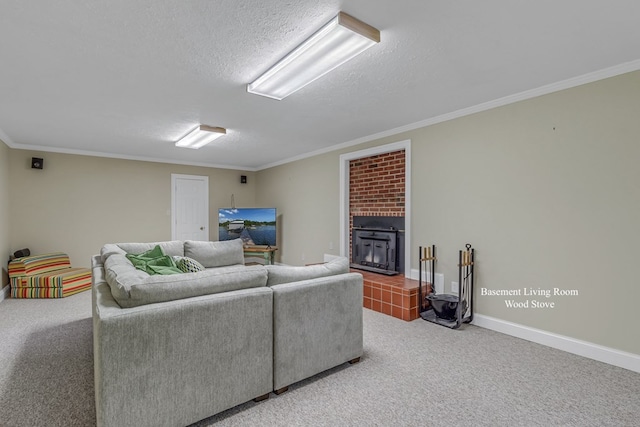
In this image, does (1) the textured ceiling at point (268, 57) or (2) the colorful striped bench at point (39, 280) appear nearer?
(1) the textured ceiling at point (268, 57)

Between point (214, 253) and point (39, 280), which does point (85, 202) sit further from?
point (214, 253)

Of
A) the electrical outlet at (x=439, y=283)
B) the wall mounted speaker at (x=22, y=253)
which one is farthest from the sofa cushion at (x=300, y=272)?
the wall mounted speaker at (x=22, y=253)

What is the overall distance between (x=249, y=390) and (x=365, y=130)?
3397 millimetres

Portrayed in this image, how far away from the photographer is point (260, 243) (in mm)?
6273

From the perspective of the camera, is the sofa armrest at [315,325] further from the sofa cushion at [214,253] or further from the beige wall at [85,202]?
the beige wall at [85,202]

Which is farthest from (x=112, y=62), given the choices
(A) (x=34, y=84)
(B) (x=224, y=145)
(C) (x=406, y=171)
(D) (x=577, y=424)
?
(D) (x=577, y=424)

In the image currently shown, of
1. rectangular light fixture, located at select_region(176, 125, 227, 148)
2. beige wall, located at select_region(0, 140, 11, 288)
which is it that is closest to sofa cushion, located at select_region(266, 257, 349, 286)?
rectangular light fixture, located at select_region(176, 125, 227, 148)

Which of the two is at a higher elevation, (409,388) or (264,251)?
(264,251)

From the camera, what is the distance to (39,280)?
432 cm

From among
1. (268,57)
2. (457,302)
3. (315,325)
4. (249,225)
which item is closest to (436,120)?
(457,302)

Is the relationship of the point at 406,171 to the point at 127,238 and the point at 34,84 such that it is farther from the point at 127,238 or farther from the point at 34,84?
the point at 127,238

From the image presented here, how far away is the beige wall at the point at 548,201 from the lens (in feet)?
7.98

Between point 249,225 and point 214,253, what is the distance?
1.98 m

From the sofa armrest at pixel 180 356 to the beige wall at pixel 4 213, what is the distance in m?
3.88
